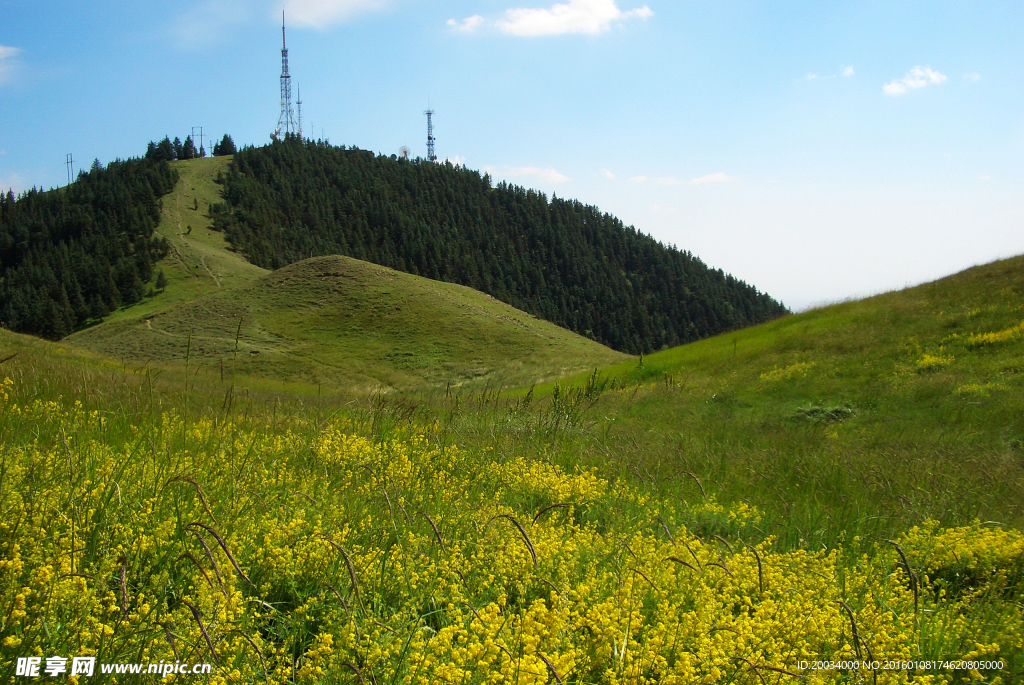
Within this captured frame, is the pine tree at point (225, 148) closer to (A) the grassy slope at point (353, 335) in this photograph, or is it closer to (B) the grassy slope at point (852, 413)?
(A) the grassy slope at point (353, 335)

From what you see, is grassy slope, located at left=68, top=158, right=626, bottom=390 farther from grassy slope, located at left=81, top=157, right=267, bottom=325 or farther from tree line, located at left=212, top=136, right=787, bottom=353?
tree line, located at left=212, top=136, right=787, bottom=353

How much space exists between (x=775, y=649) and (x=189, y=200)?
13152 centimetres

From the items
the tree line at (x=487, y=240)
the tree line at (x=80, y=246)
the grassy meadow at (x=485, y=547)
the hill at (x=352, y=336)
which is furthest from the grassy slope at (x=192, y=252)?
the grassy meadow at (x=485, y=547)

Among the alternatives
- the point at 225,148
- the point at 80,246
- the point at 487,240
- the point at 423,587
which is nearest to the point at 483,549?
the point at 423,587

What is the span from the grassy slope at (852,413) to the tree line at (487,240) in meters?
99.7

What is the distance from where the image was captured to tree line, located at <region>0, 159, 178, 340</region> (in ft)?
269

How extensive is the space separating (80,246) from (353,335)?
8281 centimetres

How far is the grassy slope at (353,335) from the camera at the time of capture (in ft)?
128

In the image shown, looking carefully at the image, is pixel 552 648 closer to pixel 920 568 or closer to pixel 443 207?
pixel 920 568

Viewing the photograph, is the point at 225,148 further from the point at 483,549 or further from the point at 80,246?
the point at 483,549

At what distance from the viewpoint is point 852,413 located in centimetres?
1512

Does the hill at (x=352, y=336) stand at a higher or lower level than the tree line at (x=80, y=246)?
lower

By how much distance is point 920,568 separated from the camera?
3705mm

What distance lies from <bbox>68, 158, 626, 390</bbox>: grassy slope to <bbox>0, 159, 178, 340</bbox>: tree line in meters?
25.3
